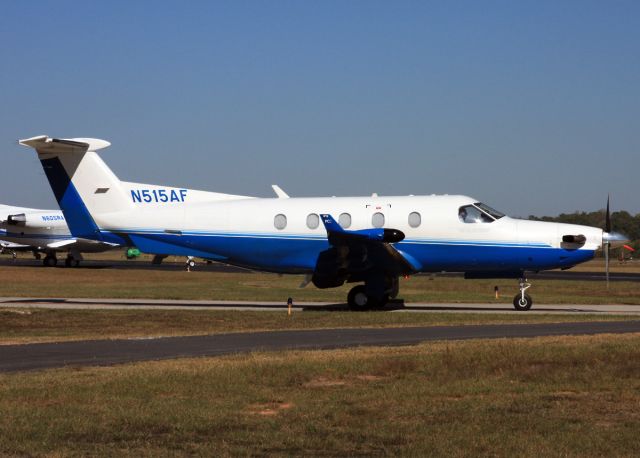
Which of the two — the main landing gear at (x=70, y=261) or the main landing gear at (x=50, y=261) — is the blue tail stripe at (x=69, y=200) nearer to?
the main landing gear at (x=70, y=261)

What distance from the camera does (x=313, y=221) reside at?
31188mm

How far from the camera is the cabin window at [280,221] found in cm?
3145

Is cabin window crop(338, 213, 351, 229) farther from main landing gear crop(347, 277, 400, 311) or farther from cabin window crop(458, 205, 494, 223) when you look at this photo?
cabin window crop(458, 205, 494, 223)

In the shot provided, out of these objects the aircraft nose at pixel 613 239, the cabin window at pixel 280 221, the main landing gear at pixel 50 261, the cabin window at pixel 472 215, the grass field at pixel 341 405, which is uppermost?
the cabin window at pixel 472 215

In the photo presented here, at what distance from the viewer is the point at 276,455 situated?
9594 millimetres

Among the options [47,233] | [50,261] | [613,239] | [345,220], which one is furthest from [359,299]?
[50,261]

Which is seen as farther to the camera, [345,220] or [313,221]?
[313,221]

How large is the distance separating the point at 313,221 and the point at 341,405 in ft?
62.1

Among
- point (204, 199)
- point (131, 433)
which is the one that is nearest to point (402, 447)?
point (131, 433)

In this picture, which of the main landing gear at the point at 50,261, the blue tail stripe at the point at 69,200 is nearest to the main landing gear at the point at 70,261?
the main landing gear at the point at 50,261

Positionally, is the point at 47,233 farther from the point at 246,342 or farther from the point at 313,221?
the point at 246,342

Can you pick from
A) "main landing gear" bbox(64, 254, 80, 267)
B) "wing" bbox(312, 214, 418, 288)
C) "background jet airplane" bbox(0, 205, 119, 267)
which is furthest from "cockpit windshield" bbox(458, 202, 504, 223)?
"main landing gear" bbox(64, 254, 80, 267)

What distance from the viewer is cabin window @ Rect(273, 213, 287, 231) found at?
3145 cm

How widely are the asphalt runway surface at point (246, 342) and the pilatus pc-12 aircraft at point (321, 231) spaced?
5884mm
